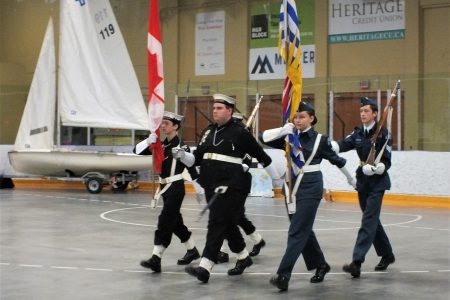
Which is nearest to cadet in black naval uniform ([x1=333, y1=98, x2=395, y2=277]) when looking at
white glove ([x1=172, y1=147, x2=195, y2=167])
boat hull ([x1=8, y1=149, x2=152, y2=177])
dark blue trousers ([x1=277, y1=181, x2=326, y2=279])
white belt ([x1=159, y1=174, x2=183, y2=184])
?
dark blue trousers ([x1=277, y1=181, x2=326, y2=279])

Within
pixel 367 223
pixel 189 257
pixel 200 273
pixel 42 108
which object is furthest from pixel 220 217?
pixel 42 108

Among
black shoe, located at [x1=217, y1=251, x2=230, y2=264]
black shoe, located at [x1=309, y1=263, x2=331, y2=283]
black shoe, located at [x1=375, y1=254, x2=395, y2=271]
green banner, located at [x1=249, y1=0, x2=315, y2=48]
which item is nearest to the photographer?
black shoe, located at [x1=309, y1=263, x2=331, y2=283]

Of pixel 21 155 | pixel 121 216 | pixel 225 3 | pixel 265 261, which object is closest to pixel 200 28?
pixel 225 3

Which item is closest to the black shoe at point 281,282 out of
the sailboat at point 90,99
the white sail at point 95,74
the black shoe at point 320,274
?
the black shoe at point 320,274

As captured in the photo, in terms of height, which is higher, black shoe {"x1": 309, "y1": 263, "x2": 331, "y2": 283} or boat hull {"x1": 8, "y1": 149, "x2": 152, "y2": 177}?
boat hull {"x1": 8, "y1": 149, "x2": 152, "y2": 177}

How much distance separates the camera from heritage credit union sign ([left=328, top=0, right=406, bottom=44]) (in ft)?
79.3

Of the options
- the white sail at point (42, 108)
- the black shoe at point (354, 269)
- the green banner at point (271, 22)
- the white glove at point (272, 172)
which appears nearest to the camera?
the white glove at point (272, 172)

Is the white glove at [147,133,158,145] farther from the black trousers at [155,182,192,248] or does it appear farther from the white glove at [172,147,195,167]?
the black trousers at [155,182,192,248]

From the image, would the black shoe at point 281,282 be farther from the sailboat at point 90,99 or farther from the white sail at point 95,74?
the white sail at point 95,74

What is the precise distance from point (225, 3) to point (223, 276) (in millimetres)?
19060

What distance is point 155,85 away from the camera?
31.9 feet

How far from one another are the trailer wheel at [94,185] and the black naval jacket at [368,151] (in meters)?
13.2

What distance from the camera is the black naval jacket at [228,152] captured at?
29.2 feet

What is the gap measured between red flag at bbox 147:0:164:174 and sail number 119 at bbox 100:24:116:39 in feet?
42.5
